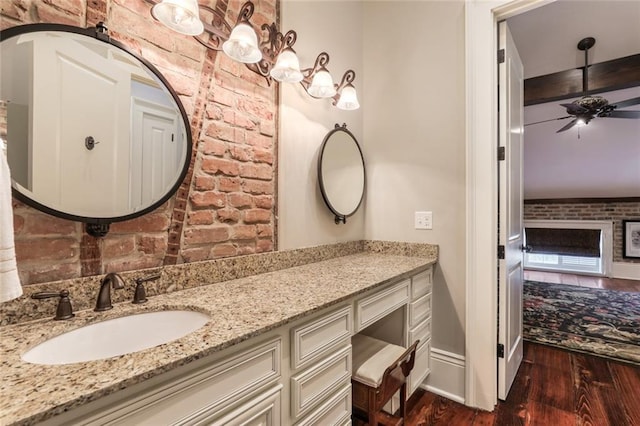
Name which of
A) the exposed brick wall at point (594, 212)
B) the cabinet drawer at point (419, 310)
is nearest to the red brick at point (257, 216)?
the cabinet drawer at point (419, 310)

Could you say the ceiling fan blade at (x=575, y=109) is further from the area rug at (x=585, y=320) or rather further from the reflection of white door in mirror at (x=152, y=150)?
the reflection of white door in mirror at (x=152, y=150)

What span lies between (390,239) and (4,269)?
189 cm

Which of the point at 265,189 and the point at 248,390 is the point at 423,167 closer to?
the point at 265,189

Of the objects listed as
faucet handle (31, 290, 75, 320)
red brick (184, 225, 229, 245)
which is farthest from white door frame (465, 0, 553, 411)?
faucet handle (31, 290, 75, 320)

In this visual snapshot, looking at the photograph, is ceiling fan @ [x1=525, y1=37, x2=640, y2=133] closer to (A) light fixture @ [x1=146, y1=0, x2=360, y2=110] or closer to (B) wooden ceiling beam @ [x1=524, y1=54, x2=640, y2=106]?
(B) wooden ceiling beam @ [x1=524, y1=54, x2=640, y2=106]

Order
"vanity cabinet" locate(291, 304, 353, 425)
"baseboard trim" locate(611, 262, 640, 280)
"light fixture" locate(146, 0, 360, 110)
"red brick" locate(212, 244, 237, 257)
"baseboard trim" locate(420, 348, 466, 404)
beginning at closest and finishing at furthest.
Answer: "vanity cabinet" locate(291, 304, 353, 425) → "light fixture" locate(146, 0, 360, 110) → "red brick" locate(212, 244, 237, 257) → "baseboard trim" locate(420, 348, 466, 404) → "baseboard trim" locate(611, 262, 640, 280)

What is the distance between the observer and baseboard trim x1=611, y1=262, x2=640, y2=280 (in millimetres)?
5035

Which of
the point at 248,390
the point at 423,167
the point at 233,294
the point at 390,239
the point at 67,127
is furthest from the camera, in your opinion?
the point at 390,239

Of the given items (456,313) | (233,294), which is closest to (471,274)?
(456,313)

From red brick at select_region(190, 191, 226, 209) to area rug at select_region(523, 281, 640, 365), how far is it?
115 inches

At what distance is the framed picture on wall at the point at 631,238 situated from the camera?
5.07m

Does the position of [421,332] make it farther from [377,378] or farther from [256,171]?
[256,171]

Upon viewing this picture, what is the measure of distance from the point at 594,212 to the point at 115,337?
7309 millimetres

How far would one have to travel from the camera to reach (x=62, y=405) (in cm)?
49
